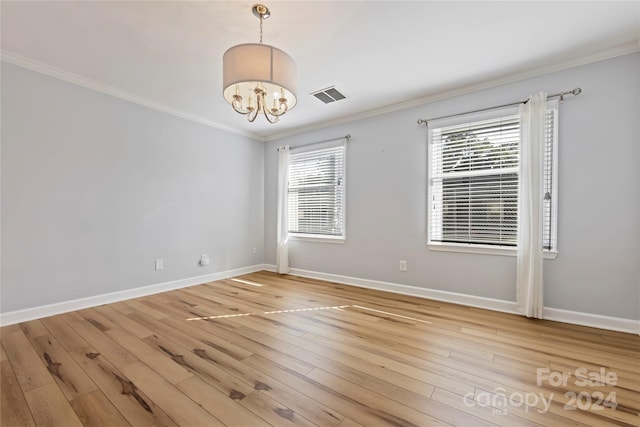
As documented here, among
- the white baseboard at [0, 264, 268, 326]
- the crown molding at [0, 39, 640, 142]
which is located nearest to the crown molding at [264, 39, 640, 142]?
the crown molding at [0, 39, 640, 142]

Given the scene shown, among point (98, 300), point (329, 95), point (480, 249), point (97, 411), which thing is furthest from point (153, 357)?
point (480, 249)

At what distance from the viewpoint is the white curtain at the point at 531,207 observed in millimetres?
2611

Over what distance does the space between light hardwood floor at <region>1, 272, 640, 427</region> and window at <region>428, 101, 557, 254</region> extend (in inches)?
32.5

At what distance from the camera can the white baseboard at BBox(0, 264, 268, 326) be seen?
99.9 inches

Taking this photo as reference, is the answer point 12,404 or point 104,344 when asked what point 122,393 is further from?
point 104,344

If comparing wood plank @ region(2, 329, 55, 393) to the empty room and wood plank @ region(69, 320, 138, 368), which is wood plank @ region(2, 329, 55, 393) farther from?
wood plank @ region(69, 320, 138, 368)

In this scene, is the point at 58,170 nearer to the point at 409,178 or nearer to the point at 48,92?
the point at 48,92

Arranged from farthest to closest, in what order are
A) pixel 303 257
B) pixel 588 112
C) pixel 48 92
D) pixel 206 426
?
pixel 303 257 < pixel 48 92 < pixel 588 112 < pixel 206 426

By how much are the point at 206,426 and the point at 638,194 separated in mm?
3660

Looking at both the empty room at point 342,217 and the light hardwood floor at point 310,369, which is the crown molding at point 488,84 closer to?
the empty room at point 342,217

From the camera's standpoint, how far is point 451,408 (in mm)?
1417

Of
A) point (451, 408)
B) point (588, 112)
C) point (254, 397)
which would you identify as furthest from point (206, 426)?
point (588, 112)

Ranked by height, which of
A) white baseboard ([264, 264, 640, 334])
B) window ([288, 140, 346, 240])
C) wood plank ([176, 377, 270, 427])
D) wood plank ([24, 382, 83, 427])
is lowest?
wood plank ([24, 382, 83, 427])

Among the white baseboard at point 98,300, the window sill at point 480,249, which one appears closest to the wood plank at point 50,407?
the white baseboard at point 98,300
